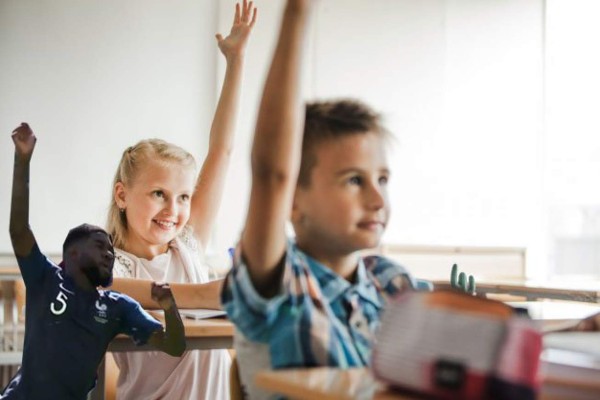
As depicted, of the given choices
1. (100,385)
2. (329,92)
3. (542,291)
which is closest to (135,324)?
(100,385)

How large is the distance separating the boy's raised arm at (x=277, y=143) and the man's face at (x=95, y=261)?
0.68 m

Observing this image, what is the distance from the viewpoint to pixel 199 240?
2586 mm

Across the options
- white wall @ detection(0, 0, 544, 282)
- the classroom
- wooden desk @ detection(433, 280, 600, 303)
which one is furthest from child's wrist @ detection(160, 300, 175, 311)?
the classroom

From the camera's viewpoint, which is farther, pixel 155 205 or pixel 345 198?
pixel 155 205

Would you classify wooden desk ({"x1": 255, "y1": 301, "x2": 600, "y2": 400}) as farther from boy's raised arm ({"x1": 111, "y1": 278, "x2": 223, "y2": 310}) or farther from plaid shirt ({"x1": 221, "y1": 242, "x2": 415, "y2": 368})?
boy's raised arm ({"x1": 111, "y1": 278, "x2": 223, "y2": 310})

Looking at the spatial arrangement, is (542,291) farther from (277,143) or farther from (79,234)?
(277,143)

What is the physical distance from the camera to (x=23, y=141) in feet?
5.04

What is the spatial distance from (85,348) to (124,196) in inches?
33.2

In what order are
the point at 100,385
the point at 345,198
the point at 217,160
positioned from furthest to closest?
the point at 217,160 < the point at 100,385 < the point at 345,198

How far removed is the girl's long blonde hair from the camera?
2.33 m

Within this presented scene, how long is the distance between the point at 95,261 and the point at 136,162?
776 millimetres

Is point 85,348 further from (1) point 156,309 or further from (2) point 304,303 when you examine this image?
(2) point 304,303

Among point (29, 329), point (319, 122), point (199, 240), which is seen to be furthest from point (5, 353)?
point (319, 122)

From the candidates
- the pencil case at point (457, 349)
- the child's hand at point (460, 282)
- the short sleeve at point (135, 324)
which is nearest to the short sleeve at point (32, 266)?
the short sleeve at point (135, 324)
